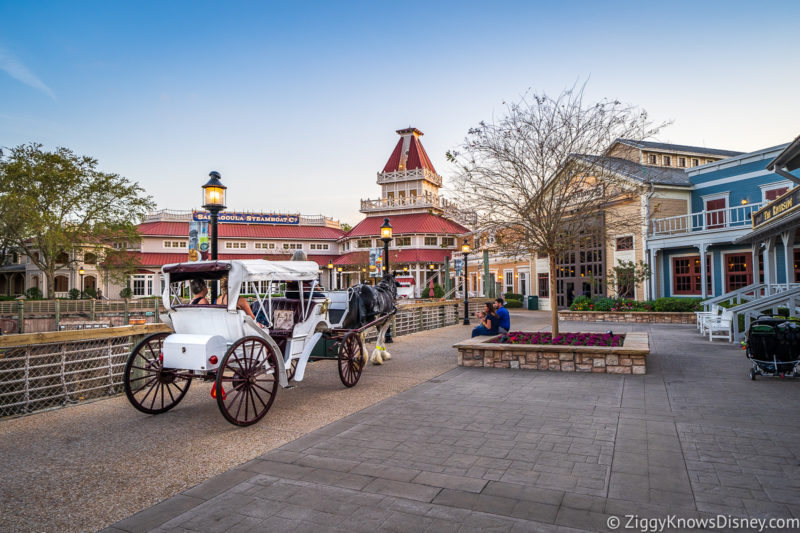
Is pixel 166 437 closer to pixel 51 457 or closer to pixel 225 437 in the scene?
pixel 225 437

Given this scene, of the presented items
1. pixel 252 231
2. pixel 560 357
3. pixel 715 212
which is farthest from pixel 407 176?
pixel 560 357

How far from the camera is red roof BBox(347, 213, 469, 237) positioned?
169 ft

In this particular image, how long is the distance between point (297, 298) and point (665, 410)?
576cm

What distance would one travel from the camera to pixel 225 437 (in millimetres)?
5570

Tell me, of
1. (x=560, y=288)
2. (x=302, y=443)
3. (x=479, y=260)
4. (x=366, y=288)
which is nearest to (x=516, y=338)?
(x=366, y=288)

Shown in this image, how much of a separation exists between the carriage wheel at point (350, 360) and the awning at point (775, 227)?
12031 millimetres

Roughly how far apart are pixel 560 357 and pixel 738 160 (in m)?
22.0

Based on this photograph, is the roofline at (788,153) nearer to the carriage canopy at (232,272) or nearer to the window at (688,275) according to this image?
the window at (688,275)

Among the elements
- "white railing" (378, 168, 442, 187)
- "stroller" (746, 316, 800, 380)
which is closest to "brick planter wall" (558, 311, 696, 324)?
A: "stroller" (746, 316, 800, 380)

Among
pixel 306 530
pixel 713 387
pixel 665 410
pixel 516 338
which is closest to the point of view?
pixel 306 530

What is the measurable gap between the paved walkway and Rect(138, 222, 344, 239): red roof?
5134 cm

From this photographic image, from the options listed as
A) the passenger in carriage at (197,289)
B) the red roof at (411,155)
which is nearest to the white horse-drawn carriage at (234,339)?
the passenger in carriage at (197,289)

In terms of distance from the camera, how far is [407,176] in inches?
2317

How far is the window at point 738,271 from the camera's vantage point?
75.6ft
